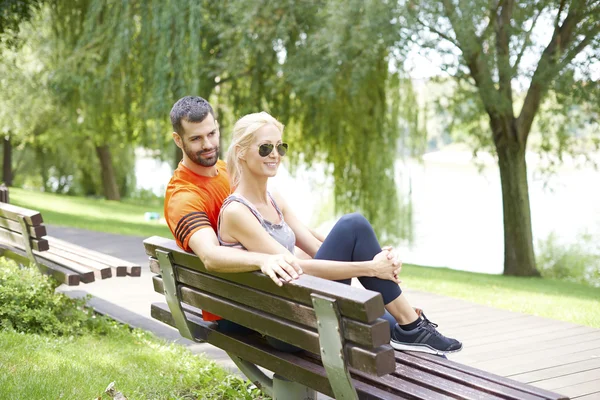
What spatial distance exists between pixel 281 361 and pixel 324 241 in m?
0.56

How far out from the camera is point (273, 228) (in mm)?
3658

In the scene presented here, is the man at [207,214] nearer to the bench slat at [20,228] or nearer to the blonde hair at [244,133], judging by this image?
the blonde hair at [244,133]

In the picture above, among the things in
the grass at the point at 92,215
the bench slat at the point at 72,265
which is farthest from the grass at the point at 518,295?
the grass at the point at 92,215

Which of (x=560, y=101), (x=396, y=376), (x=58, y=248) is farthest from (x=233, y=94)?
(x=396, y=376)

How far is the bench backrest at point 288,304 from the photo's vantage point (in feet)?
8.19

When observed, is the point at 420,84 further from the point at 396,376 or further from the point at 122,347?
the point at 396,376

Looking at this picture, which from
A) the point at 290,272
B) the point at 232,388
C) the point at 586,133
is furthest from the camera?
the point at 586,133

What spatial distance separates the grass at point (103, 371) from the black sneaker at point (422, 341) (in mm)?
1208

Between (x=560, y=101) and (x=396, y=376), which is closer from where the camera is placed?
(x=396, y=376)

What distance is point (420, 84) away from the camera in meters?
13.8

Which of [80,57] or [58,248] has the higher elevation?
[80,57]

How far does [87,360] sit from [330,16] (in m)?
8.25

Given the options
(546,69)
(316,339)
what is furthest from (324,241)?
(546,69)

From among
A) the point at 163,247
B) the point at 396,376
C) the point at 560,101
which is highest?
the point at 560,101
